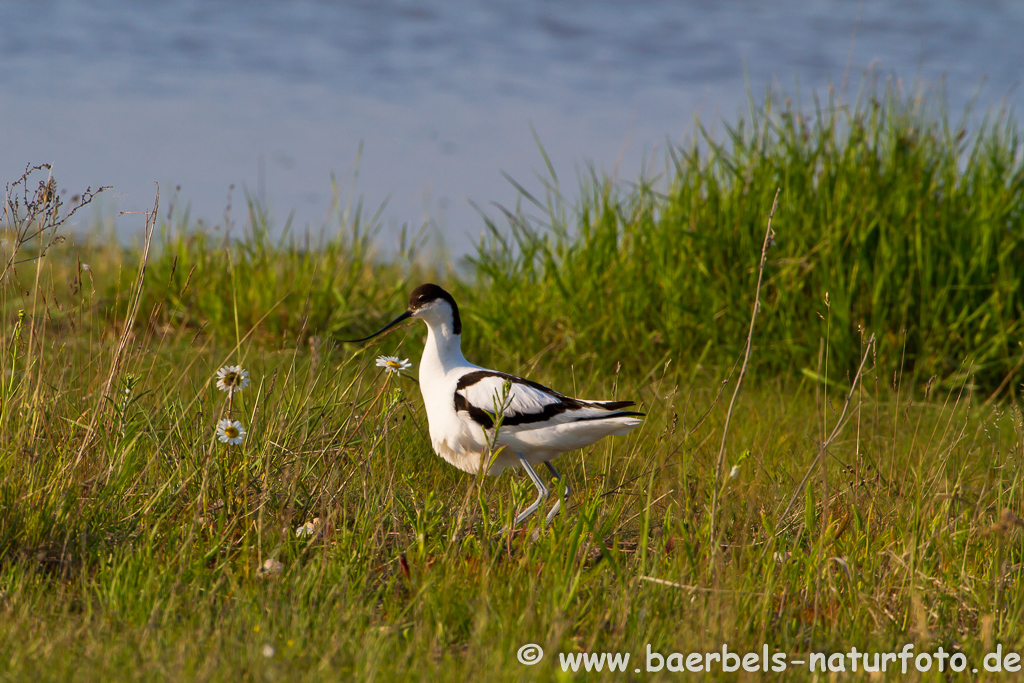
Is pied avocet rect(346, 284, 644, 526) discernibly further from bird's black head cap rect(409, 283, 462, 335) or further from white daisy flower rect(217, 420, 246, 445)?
white daisy flower rect(217, 420, 246, 445)

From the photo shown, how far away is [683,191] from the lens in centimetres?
714

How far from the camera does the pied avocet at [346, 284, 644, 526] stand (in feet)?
11.7

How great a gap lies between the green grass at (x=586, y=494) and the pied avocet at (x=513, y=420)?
0.19m

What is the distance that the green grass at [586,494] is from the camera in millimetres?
2588

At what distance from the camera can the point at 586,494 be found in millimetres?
3570

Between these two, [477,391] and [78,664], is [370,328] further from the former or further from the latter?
[78,664]

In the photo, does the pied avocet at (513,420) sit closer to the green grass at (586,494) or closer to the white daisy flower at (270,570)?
the green grass at (586,494)

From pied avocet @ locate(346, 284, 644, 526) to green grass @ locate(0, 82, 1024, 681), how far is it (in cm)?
19

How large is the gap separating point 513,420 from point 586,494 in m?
0.43

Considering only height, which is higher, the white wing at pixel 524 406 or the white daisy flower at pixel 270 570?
the white wing at pixel 524 406

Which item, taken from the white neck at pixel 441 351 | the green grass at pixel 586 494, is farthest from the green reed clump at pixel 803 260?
the white neck at pixel 441 351

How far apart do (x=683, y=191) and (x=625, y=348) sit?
141cm

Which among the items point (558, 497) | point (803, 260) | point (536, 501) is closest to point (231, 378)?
point (536, 501)

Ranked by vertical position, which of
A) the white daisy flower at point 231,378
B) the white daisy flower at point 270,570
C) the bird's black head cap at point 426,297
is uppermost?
the bird's black head cap at point 426,297
